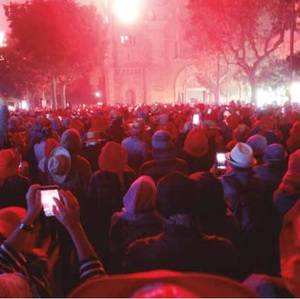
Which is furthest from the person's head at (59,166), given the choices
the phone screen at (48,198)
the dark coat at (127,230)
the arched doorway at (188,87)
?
the arched doorway at (188,87)

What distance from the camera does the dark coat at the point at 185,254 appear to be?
11.0 feet

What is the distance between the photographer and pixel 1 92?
57719 millimetres

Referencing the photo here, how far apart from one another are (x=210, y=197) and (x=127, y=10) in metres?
72.1

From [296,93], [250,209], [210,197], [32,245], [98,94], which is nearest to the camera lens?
[32,245]

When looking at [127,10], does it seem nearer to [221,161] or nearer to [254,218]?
[221,161]

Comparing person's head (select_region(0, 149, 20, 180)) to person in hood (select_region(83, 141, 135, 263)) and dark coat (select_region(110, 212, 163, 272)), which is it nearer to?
person in hood (select_region(83, 141, 135, 263))

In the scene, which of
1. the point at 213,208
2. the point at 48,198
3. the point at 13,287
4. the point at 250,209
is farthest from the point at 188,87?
the point at 13,287

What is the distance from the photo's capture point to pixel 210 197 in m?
4.17

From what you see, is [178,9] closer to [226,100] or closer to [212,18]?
[226,100]

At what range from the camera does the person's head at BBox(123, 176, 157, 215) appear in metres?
4.55

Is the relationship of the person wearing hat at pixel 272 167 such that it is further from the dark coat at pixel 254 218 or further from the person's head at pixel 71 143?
the person's head at pixel 71 143

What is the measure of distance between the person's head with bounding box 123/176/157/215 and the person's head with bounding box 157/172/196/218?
103 cm

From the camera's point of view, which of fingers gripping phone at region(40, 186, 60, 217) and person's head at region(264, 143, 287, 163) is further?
person's head at region(264, 143, 287, 163)

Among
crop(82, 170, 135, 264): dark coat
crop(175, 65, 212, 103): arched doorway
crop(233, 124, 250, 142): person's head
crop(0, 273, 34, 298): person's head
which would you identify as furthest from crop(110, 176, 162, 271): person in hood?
crop(175, 65, 212, 103): arched doorway
